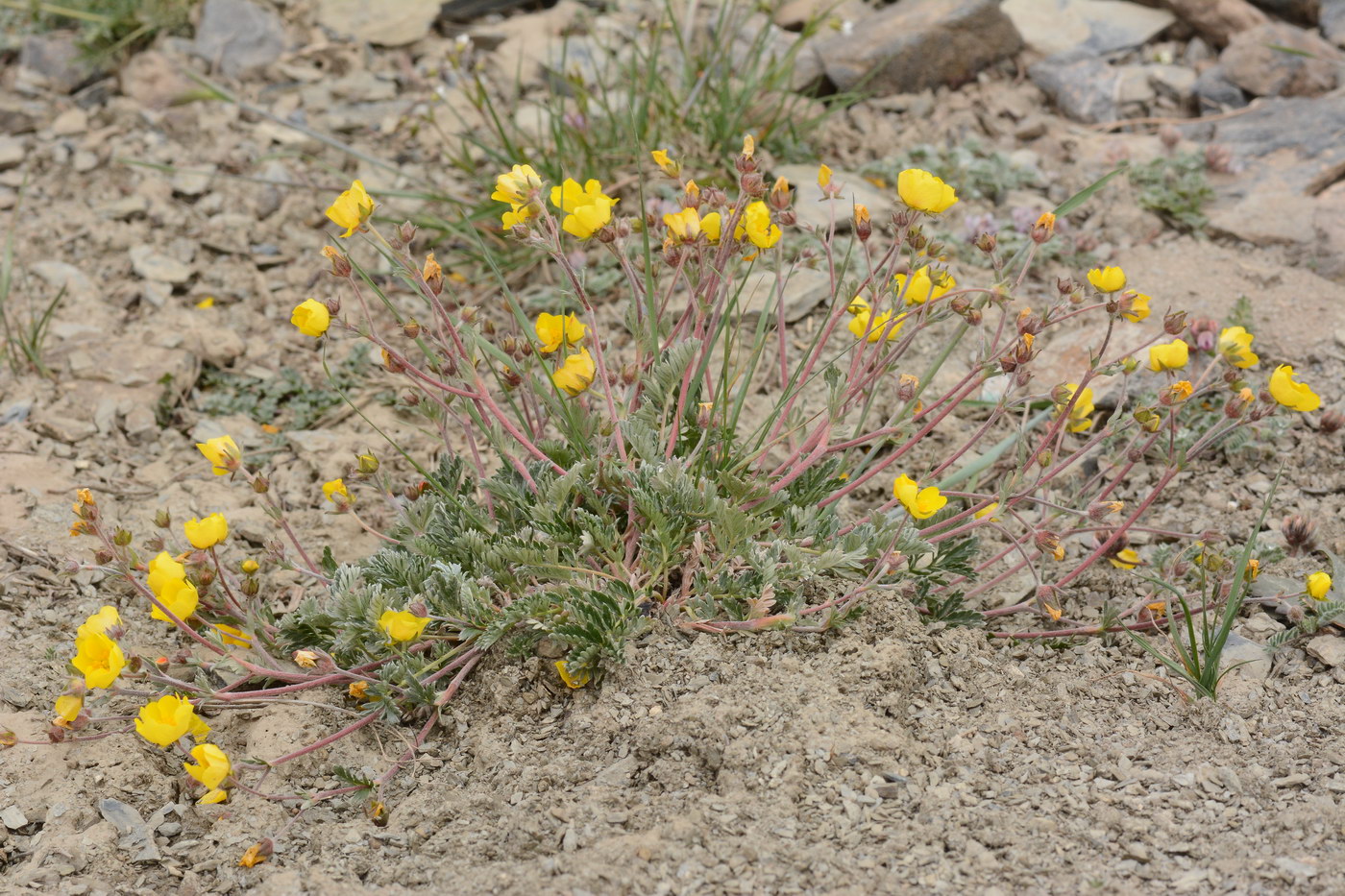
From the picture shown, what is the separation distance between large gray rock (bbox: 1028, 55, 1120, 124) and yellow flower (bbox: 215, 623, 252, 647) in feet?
12.6

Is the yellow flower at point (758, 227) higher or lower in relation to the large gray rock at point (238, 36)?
higher

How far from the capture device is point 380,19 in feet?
17.0

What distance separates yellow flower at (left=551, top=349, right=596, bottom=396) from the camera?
7.68 feet

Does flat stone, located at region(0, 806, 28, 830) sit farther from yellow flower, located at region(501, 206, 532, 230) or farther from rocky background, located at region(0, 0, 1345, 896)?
yellow flower, located at region(501, 206, 532, 230)

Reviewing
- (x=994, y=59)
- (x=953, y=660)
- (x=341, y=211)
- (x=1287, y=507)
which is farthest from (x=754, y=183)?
(x=994, y=59)

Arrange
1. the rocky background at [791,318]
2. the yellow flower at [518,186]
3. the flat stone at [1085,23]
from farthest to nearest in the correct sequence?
the flat stone at [1085,23] → the yellow flower at [518,186] → the rocky background at [791,318]

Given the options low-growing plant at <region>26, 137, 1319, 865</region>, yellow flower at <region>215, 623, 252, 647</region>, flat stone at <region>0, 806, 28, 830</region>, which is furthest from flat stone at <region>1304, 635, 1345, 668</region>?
flat stone at <region>0, 806, 28, 830</region>

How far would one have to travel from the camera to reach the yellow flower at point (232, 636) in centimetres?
234

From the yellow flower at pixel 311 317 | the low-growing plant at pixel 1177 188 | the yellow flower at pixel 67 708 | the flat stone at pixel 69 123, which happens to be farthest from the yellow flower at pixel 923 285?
the flat stone at pixel 69 123

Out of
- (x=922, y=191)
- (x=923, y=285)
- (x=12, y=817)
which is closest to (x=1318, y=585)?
(x=923, y=285)

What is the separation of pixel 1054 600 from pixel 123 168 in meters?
3.85

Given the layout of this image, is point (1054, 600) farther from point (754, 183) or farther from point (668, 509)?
point (754, 183)

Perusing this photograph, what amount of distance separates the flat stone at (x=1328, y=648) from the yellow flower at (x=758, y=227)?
1419 millimetres

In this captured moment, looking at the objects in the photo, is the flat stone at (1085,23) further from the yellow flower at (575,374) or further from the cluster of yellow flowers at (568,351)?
the yellow flower at (575,374)
